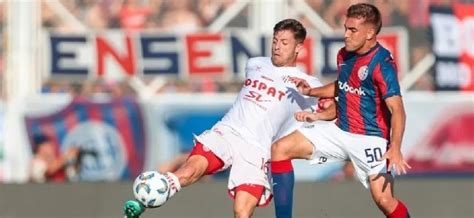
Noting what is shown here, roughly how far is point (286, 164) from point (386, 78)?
39.8 inches

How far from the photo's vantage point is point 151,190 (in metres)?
9.83

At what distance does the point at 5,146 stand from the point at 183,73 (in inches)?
85.3

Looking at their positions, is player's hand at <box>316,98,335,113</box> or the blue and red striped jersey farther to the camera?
player's hand at <box>316,98,335,113</box>

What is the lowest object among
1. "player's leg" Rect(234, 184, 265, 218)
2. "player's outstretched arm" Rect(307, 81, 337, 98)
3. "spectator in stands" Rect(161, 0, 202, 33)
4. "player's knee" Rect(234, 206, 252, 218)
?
"player's knee" Rect(234, 206, 252, 218)

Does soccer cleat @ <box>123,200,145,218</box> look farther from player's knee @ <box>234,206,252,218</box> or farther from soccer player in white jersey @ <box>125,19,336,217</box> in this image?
player's knee @ <box>234,206,252,218</box>

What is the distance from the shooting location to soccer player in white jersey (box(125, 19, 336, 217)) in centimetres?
1042

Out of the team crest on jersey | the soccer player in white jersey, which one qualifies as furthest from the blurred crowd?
the team crest on jersey

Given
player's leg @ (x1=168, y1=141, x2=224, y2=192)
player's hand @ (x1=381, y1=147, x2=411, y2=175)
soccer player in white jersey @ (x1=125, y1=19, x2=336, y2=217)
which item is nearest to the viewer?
player's hand @ (x1=381, y1=147, x2=411, y2=175)

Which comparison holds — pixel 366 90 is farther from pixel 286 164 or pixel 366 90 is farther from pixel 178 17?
pixel 178 17

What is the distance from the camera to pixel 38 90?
16.4 m

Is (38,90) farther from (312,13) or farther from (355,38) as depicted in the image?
(355,38)

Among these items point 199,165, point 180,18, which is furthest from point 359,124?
point 180,18

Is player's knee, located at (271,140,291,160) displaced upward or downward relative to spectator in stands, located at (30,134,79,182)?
upward

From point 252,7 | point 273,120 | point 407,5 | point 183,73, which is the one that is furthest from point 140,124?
point 273,120
